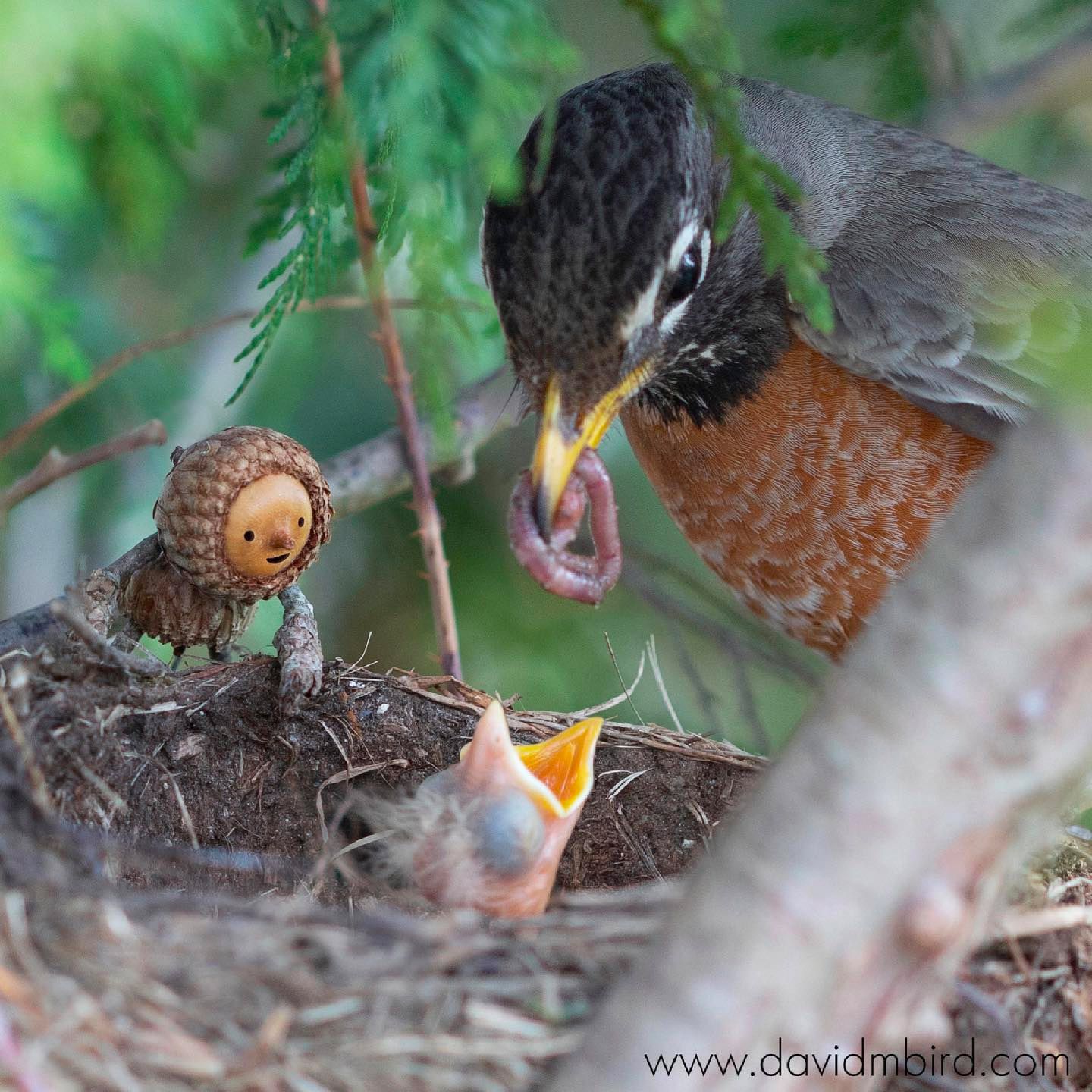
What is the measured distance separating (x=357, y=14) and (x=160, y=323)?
317cm

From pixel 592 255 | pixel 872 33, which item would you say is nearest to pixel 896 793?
pixel 592 255

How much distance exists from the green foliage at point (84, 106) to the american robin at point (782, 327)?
2.26ft

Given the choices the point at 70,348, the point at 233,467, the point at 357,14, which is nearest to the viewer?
the point at 357,14

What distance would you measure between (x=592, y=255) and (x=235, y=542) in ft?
3.15

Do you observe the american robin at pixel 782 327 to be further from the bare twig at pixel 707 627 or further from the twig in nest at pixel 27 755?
the twig in nest at pixel 27 755

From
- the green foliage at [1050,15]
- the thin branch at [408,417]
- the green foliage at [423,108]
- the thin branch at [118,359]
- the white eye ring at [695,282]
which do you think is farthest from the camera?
the green foliage at [1050,15]

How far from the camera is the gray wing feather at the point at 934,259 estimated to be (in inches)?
105

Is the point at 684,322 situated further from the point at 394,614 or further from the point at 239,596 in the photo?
the point at 394,614

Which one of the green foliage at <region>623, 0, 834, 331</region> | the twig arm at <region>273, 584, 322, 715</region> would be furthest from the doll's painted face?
the green foliage at <region>623, 0, 834, 331</region>

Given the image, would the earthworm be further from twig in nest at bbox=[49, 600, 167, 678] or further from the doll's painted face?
twig in nest at bbox=[49, 600, 167, 678]

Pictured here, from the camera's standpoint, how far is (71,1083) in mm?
1352

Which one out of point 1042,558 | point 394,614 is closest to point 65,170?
point 1042,558

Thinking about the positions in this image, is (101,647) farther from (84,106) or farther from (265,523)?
(84,106)

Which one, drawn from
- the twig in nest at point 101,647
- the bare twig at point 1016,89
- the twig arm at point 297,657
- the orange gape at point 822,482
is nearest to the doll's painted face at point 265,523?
the twig arm at point 297,657
